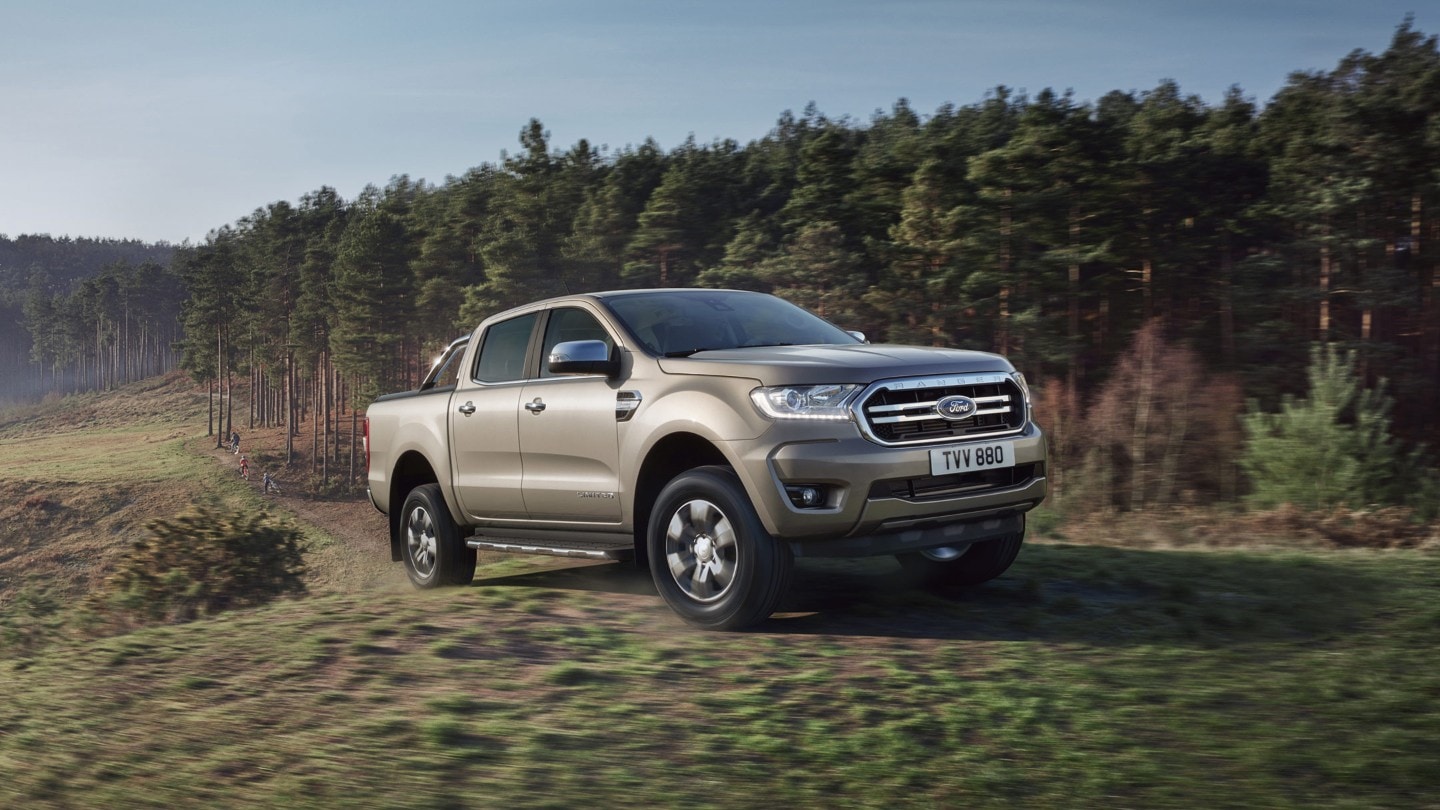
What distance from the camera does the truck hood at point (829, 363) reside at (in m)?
6.16

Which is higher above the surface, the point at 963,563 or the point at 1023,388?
the point at 1023,388

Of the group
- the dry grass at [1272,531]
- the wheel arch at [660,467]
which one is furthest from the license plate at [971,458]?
the dry grass at [1272,531]

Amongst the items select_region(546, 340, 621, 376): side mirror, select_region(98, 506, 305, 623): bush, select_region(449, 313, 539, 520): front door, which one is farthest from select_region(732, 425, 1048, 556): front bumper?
select_region(98, 506, 305, 623): bush

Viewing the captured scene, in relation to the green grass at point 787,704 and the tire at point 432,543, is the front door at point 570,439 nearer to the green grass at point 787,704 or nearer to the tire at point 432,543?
Answer: the green grass at point 787,704

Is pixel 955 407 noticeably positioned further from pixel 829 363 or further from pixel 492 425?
pixel 492 425

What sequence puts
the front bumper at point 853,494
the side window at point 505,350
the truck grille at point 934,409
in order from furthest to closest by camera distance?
the side window at point 505,350 < the truck grille at point 934,409 < the front bumper at point 853,494

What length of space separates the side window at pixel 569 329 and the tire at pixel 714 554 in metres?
1.41

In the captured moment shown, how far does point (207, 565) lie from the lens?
47.1 feet

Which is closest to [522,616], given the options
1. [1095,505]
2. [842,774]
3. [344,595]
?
[344,595]

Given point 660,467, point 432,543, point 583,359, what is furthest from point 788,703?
point 432,543

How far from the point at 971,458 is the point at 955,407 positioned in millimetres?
272

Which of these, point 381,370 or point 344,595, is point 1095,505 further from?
point 381,370

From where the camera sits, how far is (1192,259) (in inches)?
1980

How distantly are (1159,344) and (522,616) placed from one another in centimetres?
2578
